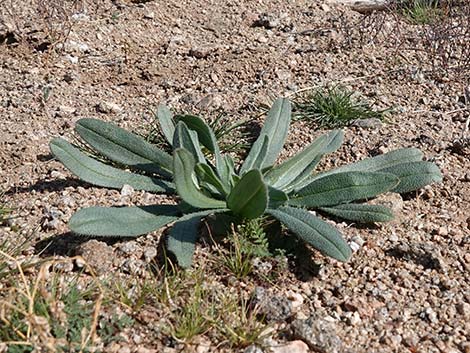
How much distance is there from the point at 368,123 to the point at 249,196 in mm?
1452

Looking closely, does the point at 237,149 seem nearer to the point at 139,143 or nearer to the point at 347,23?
the point at 139,143

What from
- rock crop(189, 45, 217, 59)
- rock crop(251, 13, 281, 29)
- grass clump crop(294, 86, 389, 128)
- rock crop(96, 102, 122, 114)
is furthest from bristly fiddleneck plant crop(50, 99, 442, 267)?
rock crop(251, 13, 281, 29)

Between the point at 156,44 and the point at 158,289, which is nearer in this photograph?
the point at 158,289

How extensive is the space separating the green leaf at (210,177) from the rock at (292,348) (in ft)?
2.72

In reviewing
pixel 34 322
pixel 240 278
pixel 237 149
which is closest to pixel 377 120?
pixel 237 149

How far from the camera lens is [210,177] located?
127 inches

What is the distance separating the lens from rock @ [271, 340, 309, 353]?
2.60 metres

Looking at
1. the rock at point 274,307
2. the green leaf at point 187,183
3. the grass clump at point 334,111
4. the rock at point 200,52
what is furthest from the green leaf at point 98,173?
the rock at point 200,52

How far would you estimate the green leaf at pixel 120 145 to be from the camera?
350cm

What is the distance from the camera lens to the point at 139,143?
11.5 ft

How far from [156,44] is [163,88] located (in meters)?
0.67

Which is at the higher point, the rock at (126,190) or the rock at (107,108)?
the rock at (126,190)

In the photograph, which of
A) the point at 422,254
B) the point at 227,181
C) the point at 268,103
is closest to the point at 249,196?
the point at 227,181

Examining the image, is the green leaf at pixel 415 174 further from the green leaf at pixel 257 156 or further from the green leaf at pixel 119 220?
the green leaf at pixel 119 220
